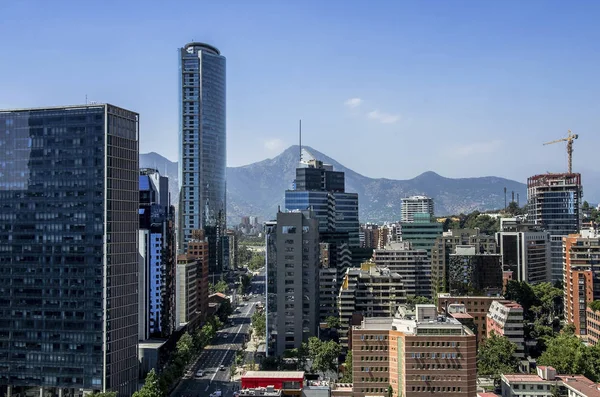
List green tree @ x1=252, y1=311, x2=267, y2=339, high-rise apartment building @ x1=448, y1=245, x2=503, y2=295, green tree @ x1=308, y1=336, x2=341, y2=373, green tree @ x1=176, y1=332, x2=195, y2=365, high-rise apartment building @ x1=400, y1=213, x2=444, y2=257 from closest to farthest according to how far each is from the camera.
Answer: green tree @ x1=308, y1=336, x2=341, y2=373 → green tree @ x1=176, y1=332, x2=195, y2=365 → high-rise apartment building @ x1=448, y1=245, x2=503, y2=295 → green tree @ x1=252, y1=311, x2=267, y2=339 → high-rise apartment building @ x1=400, y1=213, x2=444, y2=257

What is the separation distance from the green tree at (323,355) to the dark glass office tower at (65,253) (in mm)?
20727

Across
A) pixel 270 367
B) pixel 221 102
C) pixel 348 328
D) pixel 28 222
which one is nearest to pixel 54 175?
pixel 28 222

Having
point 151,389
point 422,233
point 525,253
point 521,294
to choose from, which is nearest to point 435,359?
point 151,389

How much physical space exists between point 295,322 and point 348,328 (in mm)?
6775

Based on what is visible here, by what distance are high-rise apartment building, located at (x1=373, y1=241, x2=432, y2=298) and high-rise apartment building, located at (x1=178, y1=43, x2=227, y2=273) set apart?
63.1 metres

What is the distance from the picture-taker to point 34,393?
219ft

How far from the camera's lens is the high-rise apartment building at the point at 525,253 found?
125m

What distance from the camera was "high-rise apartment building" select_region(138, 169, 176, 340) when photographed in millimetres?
81750

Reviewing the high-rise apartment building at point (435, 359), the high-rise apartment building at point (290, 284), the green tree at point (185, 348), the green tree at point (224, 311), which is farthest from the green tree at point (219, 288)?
the high-rise apartment building at point (435, 359)

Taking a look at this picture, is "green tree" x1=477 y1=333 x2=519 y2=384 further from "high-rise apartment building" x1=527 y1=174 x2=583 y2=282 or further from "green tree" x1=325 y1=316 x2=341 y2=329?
"high-rise apartment building" x1=527 y1=174 x2=583 y2=282

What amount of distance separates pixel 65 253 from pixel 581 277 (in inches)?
2628

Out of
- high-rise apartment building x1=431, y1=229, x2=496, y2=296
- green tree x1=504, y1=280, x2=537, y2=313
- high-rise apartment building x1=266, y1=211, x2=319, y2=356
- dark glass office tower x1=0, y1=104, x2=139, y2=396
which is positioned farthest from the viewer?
high-rise apartment building x1=431, y1=229, x2=496, y2=296

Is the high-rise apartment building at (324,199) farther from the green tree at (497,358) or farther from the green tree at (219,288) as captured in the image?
the green tree at (497,358)

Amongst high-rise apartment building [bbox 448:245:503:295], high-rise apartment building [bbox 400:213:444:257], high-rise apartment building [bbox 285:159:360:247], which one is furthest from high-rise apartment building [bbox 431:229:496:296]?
high-rise apartment building [bbox 285:159:360:247]
